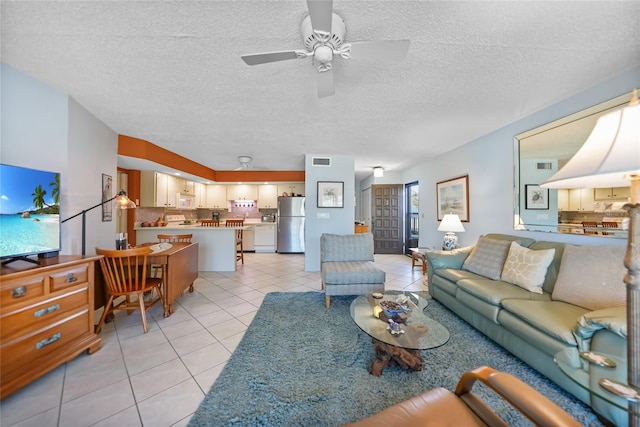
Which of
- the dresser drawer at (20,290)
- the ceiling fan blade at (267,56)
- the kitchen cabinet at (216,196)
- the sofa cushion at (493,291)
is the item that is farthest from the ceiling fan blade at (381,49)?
the kitchen cabinet at (216,196)

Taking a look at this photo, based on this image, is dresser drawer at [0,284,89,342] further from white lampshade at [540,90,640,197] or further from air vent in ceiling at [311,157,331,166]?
air vent in ceiling at [311,157,331,166]

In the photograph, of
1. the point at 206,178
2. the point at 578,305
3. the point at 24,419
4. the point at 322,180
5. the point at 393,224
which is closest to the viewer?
the point at 24,419

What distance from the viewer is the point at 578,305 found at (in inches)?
66.7

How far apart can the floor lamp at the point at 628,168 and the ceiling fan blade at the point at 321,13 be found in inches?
48.8

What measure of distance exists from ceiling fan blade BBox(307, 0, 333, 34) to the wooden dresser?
2.29 meters

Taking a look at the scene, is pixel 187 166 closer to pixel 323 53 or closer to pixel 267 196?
pixel 267 196

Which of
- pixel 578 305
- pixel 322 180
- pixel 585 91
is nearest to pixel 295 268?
pixel 322 180

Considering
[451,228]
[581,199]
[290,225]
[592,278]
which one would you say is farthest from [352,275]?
[290,225]

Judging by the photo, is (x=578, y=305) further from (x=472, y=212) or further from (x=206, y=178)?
(x=206, y=178)

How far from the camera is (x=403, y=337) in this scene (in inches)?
60.6

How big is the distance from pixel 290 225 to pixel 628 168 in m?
5.83

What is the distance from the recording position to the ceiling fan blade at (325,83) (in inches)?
63.9

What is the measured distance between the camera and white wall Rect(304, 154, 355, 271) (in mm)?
4387

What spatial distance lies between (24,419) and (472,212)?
189 inches
